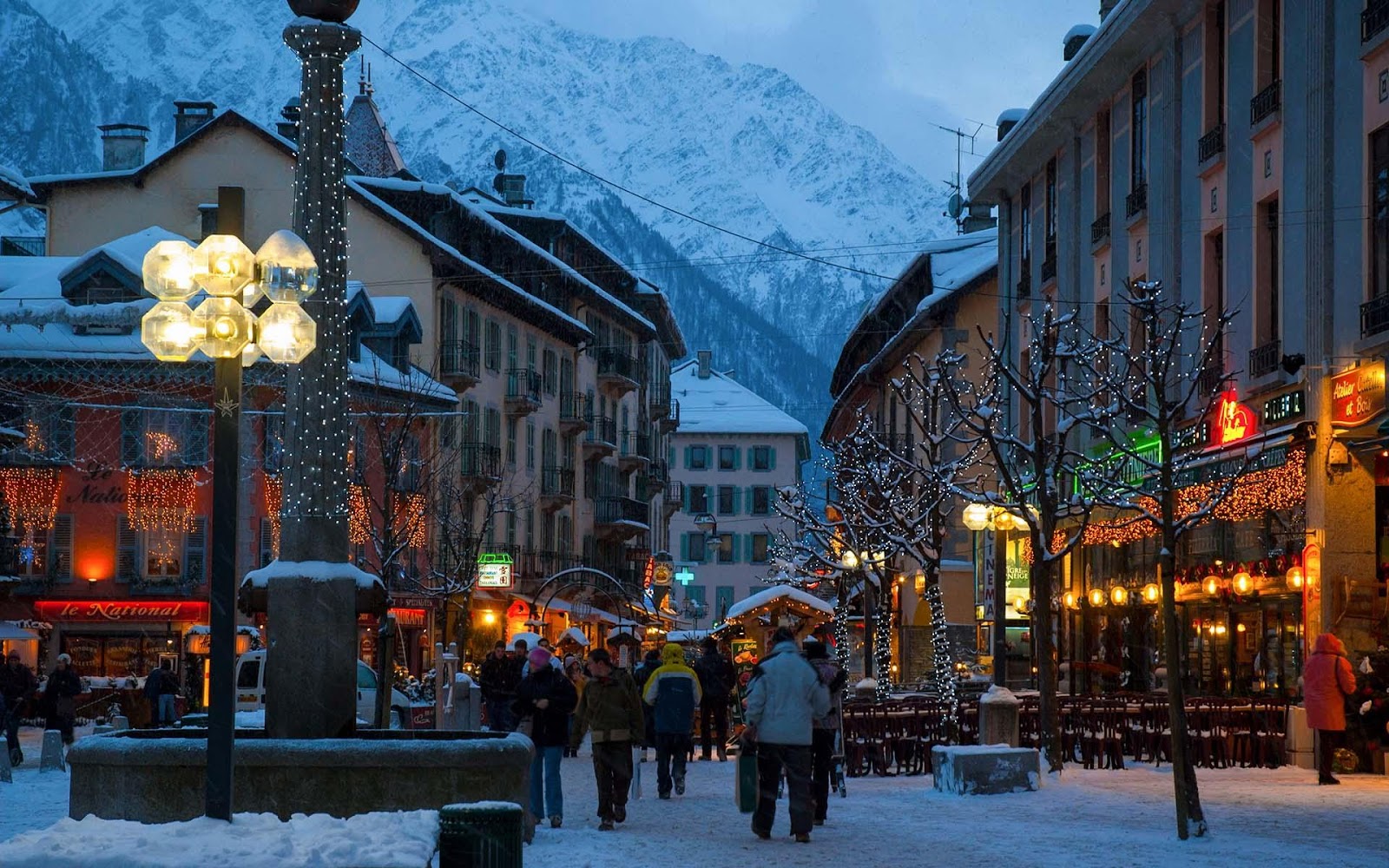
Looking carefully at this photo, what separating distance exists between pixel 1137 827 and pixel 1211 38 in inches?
635

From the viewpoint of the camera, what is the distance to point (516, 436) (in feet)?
195

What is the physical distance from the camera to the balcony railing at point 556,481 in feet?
204

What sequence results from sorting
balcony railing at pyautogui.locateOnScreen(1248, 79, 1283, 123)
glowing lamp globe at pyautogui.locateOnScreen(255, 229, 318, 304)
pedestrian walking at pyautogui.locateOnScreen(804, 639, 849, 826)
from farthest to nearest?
1. balcony railing at pyautogui.locateOnScreen(1248, 79, 1283, 123)
2. pedestrian walking at pyautogui.locateOnScreen(804, 639, 849, 826)
3. glowing lamp globe at pyautogui.locateOnScreen(255, 229, 318, 304)

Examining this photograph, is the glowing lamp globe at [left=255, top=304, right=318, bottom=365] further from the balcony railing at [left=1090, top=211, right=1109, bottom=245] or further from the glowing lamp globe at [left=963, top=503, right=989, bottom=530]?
the balcony railing at [left=1090, top=211, right=1109, bottom=245]

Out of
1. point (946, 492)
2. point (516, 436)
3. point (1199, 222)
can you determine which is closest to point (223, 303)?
point (946, 492)

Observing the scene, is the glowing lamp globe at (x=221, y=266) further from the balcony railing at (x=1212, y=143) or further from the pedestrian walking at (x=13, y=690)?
the balcony railing at (x=1212, y=143)

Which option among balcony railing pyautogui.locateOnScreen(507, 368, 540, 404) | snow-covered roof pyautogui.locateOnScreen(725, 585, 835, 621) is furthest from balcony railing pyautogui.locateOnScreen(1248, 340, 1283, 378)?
balcony railing pyautogui.locateOnScreen(507, 368, 540, 404)

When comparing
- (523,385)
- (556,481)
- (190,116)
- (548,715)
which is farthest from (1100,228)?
(190,116)

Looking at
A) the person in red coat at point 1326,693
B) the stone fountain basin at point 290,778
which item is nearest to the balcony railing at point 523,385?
the person in red coat at point 1326,693

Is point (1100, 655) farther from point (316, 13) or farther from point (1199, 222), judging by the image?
point (316, 13)

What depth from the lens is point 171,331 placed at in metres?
11.6

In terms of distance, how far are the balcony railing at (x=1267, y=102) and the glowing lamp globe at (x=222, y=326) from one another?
58.8 feet

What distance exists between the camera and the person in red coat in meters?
21.3

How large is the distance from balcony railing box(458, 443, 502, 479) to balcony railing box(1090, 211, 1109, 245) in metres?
21.1
